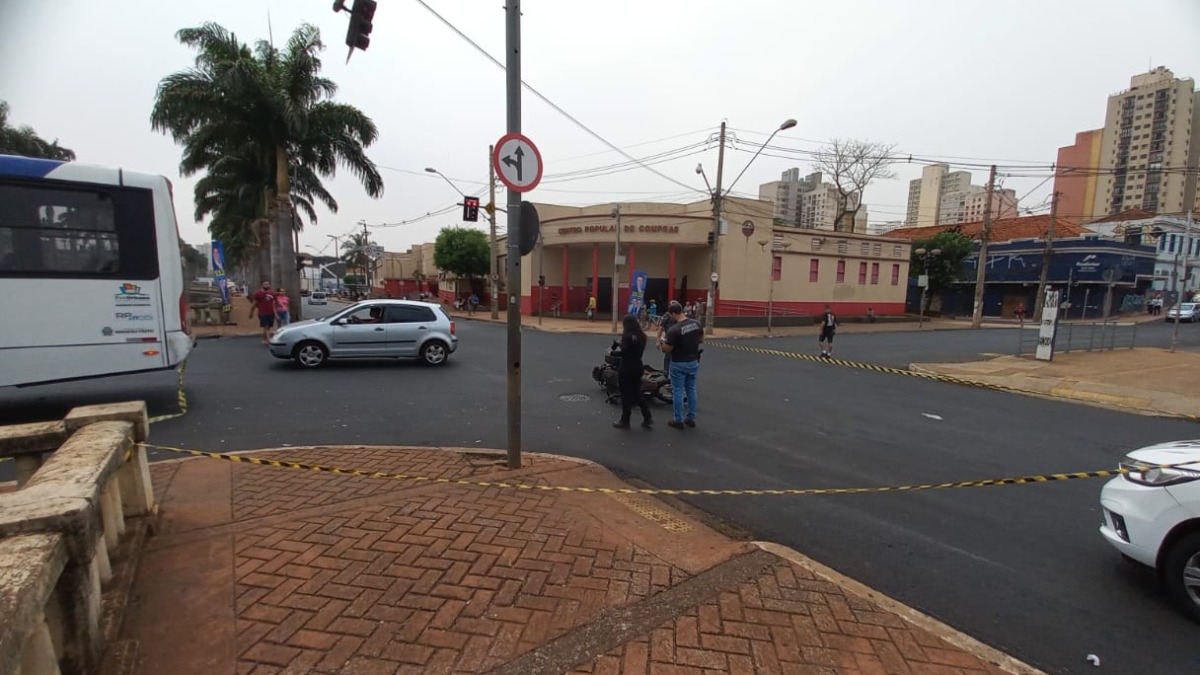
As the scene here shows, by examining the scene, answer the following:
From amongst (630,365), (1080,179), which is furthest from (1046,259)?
(630,365)

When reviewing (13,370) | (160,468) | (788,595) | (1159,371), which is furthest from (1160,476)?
(1159,371)

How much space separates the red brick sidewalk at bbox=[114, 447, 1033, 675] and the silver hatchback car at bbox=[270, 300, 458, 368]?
7590 millimetres

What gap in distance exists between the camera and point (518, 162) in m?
4.89

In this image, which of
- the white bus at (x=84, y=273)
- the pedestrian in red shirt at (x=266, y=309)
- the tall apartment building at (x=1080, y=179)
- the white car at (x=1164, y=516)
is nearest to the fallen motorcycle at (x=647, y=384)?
the white car at (x=1164, y=516)

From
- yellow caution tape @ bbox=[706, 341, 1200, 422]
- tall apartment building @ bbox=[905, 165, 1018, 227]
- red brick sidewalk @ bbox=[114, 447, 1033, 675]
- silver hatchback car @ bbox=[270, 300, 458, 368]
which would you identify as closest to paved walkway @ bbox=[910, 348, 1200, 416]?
yellow caution tape @ bbox=[706, 341, 1200, 422]

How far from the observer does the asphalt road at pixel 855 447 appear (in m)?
3.38

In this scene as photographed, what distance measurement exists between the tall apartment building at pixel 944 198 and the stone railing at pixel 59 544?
173 ft

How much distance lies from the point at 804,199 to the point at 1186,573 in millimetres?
58495

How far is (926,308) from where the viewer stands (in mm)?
46719

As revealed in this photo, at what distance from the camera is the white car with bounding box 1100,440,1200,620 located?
10.6 feet

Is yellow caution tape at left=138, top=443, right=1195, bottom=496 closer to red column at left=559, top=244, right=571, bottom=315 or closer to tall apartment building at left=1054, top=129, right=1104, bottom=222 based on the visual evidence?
red column at left=559, top=244, right=571, bottom=315

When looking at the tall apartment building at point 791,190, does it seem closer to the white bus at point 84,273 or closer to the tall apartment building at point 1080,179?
the tall apartment building at point 1080,179

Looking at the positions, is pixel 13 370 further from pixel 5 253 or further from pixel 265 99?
pixel 265 99

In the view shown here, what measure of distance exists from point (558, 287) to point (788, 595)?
30.8 metres
